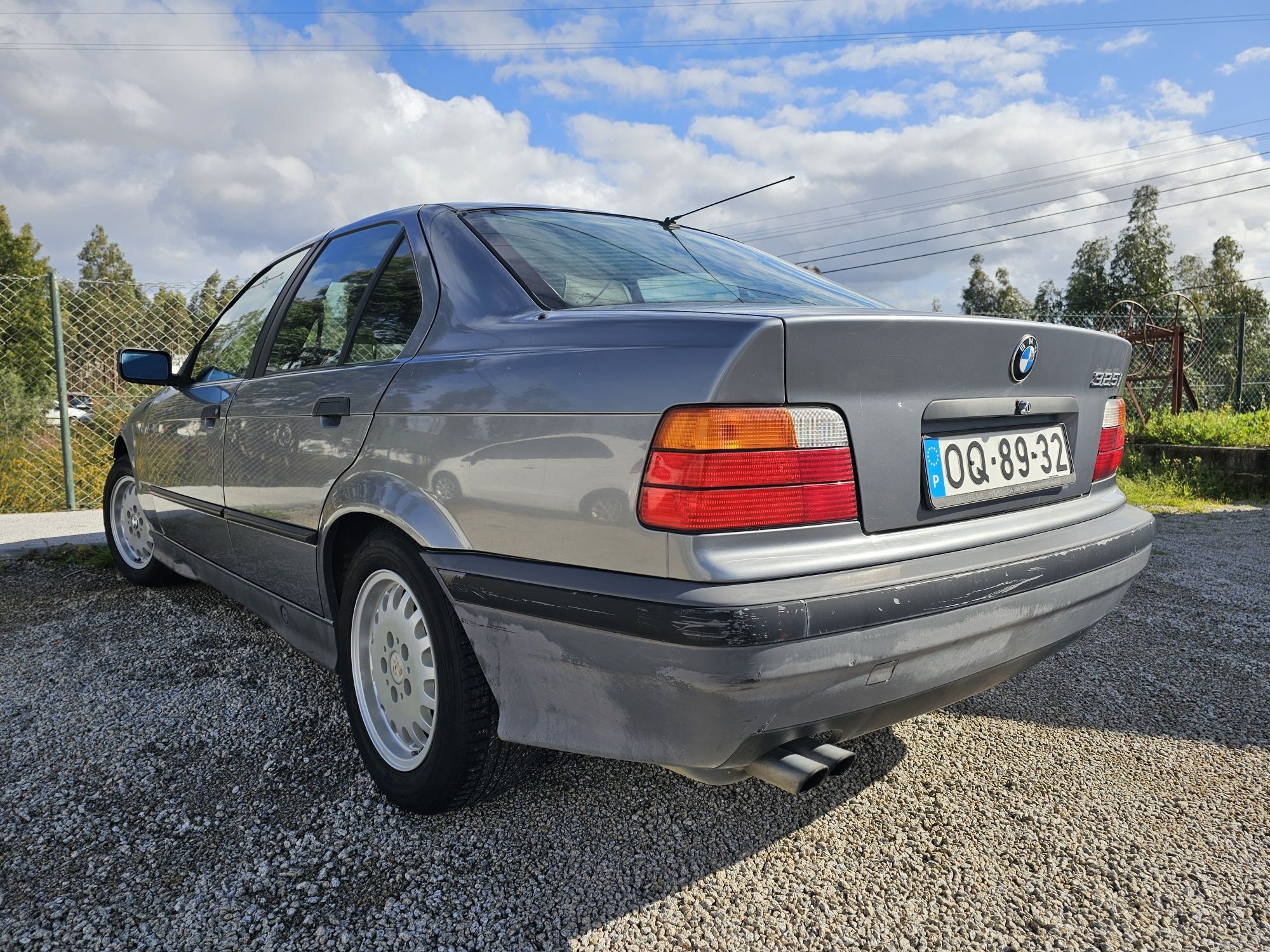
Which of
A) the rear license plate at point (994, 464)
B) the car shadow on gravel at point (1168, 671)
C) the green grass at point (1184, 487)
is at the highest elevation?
the rear license plate at point (994, 464)

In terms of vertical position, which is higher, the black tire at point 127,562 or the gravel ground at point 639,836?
the black tire at point 127,562

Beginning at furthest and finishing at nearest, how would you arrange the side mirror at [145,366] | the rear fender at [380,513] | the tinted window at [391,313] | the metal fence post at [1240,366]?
the metal fence post at [1240,366] < the side mirror at [145,366] < the tinted window at [391,313] < the rear fender at [380,513]

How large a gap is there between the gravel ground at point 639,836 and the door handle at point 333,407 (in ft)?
3.14

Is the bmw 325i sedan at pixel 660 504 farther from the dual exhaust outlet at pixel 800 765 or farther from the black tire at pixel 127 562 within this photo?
the black tire at pixel 127 562

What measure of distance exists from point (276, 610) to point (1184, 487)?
26.3ft

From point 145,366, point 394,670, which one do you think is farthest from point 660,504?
point 145,366

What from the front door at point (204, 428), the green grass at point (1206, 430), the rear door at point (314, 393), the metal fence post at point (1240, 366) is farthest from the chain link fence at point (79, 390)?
the metal fence post at point (1240, 366)

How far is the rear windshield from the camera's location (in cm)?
206

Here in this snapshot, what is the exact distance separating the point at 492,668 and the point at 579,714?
0.25 metres

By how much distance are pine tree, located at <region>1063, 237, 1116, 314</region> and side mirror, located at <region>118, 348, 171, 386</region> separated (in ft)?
143

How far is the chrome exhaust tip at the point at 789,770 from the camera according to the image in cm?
152

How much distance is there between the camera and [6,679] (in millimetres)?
3018

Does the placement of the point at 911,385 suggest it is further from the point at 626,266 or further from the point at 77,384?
the point at 77,384

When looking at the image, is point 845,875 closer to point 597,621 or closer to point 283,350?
point 597,621
